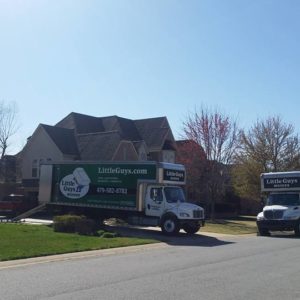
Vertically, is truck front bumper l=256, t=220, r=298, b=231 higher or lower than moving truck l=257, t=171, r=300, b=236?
lower

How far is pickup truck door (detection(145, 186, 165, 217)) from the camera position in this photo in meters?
25.8

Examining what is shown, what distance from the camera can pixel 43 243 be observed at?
18.1 m

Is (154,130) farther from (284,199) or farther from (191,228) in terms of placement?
(191,228)

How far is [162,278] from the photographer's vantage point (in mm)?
11383

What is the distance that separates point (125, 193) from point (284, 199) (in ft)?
A: 27.7

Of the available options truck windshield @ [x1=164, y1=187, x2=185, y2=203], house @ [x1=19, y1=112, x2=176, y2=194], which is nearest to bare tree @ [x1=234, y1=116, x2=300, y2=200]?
house @ [x1=19, y1=112, x2=176, y2=194]

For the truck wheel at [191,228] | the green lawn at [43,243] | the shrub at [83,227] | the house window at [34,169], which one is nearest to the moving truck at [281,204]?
the truck wheel at [191,228]

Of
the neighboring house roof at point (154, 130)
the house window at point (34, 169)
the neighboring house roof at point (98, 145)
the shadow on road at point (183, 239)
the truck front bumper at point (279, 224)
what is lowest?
the shadow on road at point (183, 239)

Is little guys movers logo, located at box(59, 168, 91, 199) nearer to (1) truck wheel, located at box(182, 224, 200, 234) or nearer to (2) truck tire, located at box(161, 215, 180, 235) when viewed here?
(2) truck tire, located at box(161, 215, 180, 235)

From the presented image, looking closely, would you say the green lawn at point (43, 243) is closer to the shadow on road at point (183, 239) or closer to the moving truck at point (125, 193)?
the shadow on road at point (183, 239)

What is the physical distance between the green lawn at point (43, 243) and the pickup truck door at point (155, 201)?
4.00 meters

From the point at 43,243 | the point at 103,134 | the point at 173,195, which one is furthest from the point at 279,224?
the point at 103,134

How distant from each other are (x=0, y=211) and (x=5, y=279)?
76.7ft

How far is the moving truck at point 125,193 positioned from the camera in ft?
84.0
